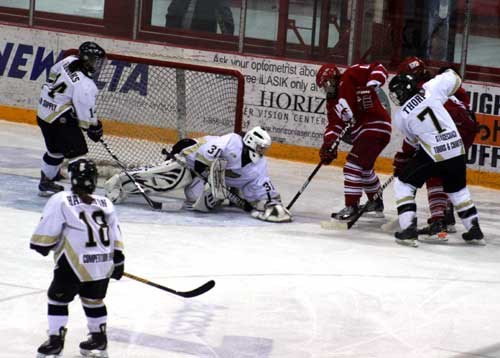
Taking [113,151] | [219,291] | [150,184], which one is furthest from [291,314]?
[113,151]

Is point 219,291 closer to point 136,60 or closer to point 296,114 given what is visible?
point 136,60

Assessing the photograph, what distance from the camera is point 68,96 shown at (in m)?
7.67

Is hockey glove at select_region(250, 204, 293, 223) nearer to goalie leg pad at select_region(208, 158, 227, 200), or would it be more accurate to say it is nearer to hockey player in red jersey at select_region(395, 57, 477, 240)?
goalie leg pad at select_region(208, 158, 227, 200)

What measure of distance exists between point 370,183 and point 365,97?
2.00 ft

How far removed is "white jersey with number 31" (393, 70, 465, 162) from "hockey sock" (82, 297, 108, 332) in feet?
10.0

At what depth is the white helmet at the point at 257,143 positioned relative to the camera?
761cm

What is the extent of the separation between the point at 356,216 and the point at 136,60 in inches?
87.8

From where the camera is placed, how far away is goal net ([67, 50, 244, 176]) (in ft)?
28.6

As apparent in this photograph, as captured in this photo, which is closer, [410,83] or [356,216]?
[410,83]

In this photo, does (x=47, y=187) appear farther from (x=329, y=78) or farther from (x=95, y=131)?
(x=329, y=78)

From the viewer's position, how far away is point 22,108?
10820 mm

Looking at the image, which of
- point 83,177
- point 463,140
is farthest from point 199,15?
point 83,177

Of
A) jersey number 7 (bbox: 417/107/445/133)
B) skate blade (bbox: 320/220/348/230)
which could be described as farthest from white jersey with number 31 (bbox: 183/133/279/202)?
jersey number 7 (bbox: 417/107/445/133)

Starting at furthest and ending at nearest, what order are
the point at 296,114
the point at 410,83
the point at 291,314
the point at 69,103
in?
the point at 296,114 → the point at 69,103 → the point at 410,83 → the point at 291,314
